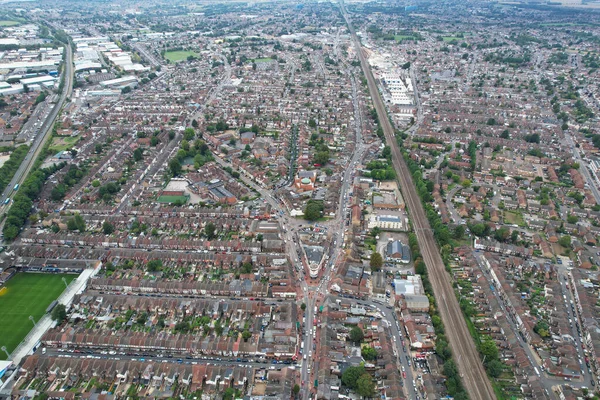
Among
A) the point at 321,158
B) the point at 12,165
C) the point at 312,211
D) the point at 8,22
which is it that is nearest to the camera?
the point at 312,211

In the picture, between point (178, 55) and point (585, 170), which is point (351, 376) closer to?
point (585, 170)

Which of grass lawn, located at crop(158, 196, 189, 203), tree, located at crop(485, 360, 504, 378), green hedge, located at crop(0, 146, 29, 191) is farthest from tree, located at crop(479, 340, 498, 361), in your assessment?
green hedge, located at crop(0, 146, 29, 191)

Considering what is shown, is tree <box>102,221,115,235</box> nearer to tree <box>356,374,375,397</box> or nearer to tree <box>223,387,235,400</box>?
tree <box>223,387,235,400</box>

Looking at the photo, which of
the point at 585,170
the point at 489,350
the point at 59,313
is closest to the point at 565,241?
the point at 489,350

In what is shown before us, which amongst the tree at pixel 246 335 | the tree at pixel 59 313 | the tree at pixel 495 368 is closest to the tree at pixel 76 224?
the tree at pixel 59 313

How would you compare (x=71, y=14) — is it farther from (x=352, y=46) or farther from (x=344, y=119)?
(x=344, y=119)

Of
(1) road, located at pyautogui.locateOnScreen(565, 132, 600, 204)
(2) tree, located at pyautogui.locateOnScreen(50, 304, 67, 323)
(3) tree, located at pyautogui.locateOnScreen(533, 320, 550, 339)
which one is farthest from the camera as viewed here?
(1) road, located at pyautogui.locateOnScreen(565, 132, 600, 204)

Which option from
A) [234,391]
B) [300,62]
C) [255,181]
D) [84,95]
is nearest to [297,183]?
[255,181]
